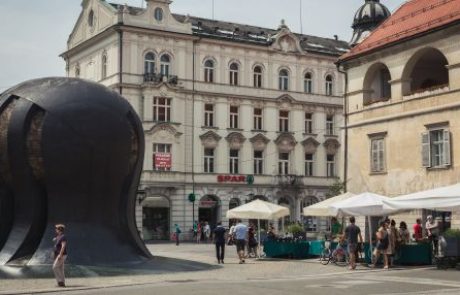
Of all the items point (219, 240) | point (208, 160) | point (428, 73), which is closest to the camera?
point (219, 240)

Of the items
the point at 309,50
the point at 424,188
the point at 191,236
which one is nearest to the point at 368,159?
the point at 424,188

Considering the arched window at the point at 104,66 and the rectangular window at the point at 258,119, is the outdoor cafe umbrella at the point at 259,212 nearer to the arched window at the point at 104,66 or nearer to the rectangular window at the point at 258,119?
the arched window at the point at 104,66

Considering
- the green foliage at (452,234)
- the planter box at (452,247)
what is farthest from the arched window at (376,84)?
the planter box at (452,247)

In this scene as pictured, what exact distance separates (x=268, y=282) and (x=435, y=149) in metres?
14.4

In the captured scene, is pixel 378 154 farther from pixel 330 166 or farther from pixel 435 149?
pixel 330 166

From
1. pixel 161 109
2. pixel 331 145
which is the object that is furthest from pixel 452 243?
pixel 331 145

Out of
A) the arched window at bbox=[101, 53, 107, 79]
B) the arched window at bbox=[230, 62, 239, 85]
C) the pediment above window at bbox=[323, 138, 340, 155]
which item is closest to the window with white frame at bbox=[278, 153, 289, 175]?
the pediment above window at bbox=[323, 138, 340, 155]

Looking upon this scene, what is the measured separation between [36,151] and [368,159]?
58.6 feet

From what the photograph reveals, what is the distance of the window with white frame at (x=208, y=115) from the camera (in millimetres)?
54719

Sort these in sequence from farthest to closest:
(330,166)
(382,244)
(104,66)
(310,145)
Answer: (330,166), (310,145), (104,66), (382,244)

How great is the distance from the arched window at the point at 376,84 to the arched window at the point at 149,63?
70.5 feet

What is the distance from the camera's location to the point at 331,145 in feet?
198

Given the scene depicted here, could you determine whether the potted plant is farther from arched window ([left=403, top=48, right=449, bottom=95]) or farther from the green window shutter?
arched window ([left=403, top=48, right=449, bottom=95])

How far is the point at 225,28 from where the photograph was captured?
57.9 metres
